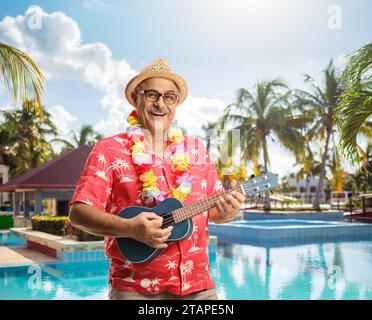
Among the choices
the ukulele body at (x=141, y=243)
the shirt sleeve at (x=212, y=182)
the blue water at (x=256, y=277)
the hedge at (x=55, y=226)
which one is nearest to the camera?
the ukulele body at (x=141, y=243)

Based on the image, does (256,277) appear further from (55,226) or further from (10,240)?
(10,240)

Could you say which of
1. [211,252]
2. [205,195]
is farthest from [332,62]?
[205,195]

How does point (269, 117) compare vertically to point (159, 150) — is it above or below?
above

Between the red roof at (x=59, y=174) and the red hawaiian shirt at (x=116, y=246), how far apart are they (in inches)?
577

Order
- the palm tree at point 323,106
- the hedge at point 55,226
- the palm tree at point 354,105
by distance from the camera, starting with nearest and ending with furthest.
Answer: the palm tree at point 354,105, the hedge at point 55,226, the palm tree at point 323,106

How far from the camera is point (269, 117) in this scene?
24.9 metres

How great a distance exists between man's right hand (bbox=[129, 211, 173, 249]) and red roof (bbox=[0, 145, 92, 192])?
14.9 meters

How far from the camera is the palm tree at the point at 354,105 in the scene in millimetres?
7828

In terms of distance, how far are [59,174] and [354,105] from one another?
11.8m

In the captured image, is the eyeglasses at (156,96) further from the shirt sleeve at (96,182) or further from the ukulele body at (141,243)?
the ukulele body at (141,243)

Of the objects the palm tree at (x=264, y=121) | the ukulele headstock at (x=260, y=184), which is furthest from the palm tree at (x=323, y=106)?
the ukulele headstock at (x=260, y=184)

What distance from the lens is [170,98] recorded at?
2023 mm
